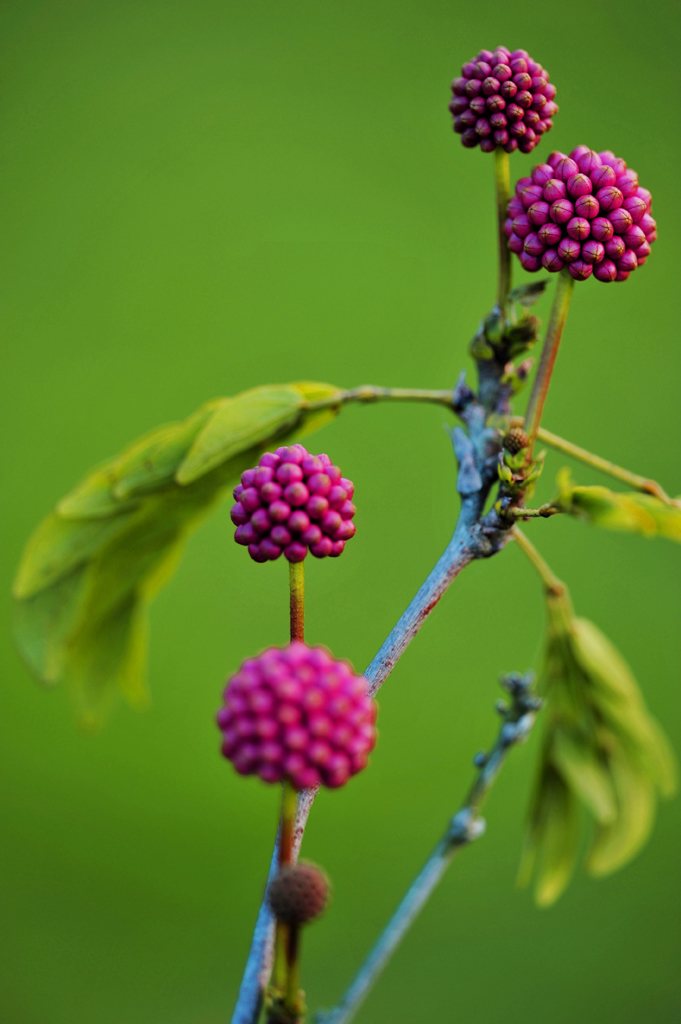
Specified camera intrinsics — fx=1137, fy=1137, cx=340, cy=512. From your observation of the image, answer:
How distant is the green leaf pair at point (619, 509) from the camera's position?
1.58 feet

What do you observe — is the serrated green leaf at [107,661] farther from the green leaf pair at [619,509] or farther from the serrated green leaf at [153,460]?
the green leaf pair at [619,509]

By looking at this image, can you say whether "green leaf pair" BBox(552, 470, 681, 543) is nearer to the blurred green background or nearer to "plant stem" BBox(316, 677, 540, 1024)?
"plant stem" BBox(316, 677, 540, 1024)

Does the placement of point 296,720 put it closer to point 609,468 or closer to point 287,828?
point 287,828

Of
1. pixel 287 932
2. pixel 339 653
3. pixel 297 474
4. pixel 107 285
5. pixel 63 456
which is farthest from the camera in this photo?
pixel 107 285

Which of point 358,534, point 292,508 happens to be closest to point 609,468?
point 292,508

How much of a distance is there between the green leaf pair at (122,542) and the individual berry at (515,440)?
11 cm

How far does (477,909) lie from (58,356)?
49.6 inches

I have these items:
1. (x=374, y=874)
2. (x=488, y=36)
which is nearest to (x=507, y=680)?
(x=374, y=874)

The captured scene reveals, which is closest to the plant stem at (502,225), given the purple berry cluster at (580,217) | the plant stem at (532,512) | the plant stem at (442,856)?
the purple berry cluster at (580,217)

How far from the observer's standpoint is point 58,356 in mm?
2182

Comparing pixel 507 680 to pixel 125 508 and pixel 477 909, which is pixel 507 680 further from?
pixel 477 909

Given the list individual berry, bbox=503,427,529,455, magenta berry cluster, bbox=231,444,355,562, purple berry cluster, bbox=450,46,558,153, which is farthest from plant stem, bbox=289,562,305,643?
purple berry cluster, bbox=450,46,558,153

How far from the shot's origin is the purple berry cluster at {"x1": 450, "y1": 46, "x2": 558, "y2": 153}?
1.96 feet

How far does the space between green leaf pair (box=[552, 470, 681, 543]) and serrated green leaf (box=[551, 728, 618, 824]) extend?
4.0 inches
